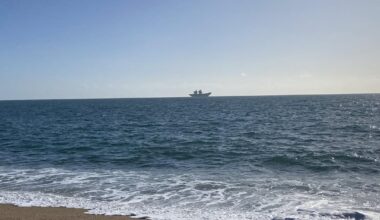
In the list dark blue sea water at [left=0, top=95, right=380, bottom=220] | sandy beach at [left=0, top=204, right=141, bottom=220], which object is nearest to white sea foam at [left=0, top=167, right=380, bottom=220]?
dark blue sea water at [left=0, top=95, right=380, bottom=220]

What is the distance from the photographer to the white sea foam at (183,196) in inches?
456

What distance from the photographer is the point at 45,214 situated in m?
11.0

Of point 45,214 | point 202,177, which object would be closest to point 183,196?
point 202,177

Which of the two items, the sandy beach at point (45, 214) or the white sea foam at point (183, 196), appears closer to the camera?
the sandy beach at point (45, 214)

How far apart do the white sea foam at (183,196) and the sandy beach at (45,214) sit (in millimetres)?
507

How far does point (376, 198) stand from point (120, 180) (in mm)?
9883

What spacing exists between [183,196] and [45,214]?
465cm

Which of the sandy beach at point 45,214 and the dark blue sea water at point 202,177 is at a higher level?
the sandy beach at point 45,214

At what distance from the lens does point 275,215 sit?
11.1 metres

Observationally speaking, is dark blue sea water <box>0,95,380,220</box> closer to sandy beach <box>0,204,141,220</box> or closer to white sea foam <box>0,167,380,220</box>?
white sea foam <box>0,167,380,220</box>

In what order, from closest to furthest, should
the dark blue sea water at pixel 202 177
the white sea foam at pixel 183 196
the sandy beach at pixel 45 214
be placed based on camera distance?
the sandy beach at pixel 45 214 < the white sea foam at pixel 183 196 < the dark blue sea water at pixel 202 177

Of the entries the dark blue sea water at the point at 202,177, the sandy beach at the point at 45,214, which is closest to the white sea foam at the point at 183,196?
the dark blue sea water at the point at 202,177

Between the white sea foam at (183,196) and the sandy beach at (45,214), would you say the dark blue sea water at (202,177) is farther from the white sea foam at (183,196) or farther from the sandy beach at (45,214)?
the sandy beach at (45,214)

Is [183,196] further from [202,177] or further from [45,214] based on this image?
[45,214]
